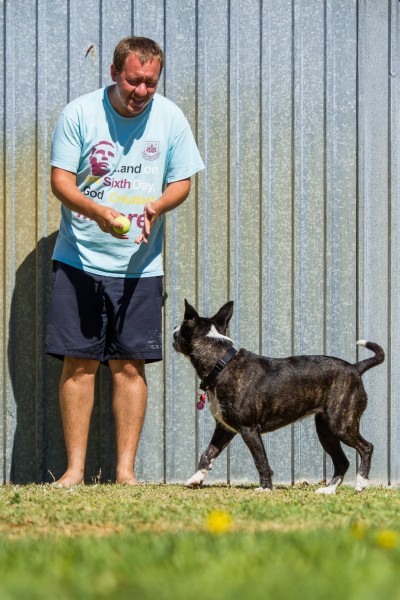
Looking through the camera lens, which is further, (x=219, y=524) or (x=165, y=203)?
(x=165, y=203)

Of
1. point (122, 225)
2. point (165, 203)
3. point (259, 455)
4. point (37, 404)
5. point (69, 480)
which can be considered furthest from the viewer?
point (37, 404)

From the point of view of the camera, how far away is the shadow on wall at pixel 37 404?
6.62 m

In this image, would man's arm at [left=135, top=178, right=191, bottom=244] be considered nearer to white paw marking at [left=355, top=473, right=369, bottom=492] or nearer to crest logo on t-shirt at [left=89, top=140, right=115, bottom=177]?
crest logo on t-shirt at [left=89, top=140, right=115, bottom=177]

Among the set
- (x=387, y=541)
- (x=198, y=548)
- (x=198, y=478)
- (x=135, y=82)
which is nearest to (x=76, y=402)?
(x=198, y=478)

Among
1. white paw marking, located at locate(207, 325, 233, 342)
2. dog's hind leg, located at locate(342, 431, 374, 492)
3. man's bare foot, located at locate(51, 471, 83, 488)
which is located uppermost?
white paw marking, located at locate(207, 325, 233, 342)

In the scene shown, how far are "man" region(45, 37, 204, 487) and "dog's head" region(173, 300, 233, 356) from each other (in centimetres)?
22

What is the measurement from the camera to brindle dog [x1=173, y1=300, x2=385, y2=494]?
5879mm

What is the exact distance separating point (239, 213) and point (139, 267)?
0.90 metres

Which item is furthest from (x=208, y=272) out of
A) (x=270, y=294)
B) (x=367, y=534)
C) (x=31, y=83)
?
(x=367, y=534)

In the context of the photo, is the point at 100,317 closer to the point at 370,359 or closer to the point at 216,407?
the point at 216,407

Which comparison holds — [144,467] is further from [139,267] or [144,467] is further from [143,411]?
[139,267]

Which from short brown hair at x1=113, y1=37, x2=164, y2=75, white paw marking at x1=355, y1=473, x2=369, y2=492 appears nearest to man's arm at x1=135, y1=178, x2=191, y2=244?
short brown hair at x1=113, y1=37, x2=164, y2=75

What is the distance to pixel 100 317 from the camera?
6.19 metres

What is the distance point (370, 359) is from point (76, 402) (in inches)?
67.1
